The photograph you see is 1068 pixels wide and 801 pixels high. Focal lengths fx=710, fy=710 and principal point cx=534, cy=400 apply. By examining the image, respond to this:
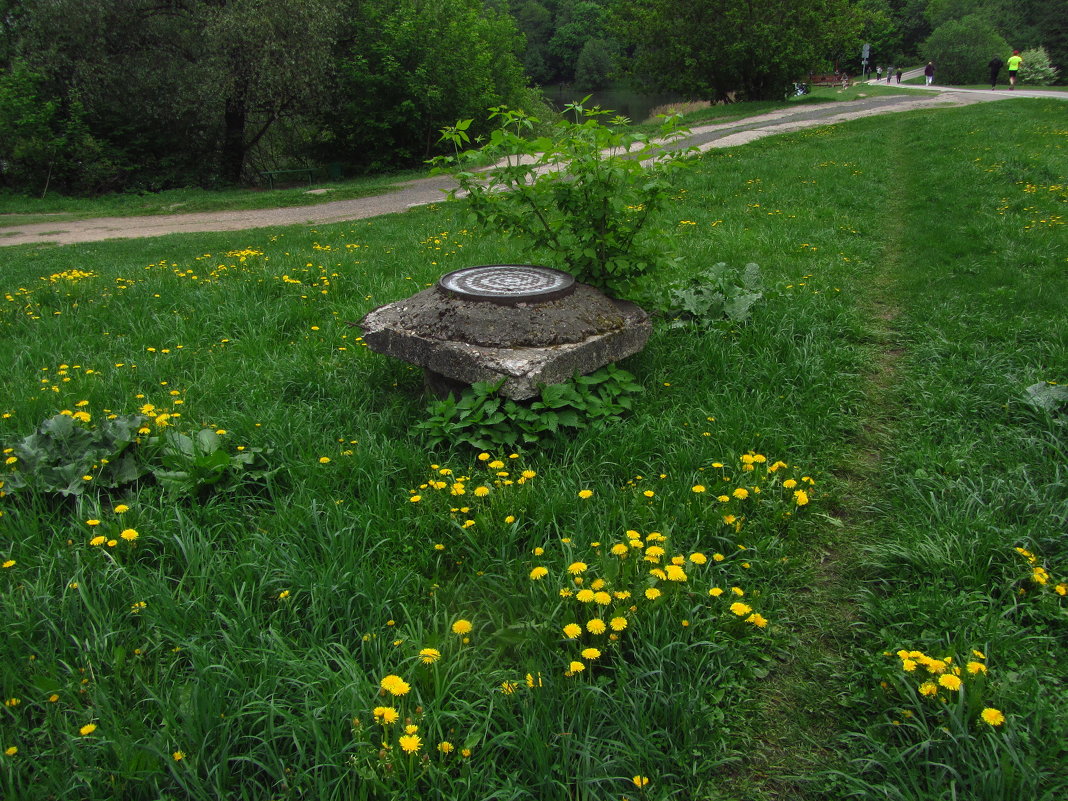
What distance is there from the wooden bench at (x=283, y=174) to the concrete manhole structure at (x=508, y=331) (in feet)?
57.9

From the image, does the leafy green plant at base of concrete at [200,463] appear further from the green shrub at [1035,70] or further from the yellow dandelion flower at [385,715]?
the green shrub at [1035,70]

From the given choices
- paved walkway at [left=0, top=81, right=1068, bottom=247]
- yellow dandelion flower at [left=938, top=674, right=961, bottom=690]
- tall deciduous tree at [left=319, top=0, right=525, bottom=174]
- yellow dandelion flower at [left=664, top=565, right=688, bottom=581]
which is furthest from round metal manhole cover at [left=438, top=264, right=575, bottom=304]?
tall deciduous tree at [left=319, top=0, right=525, bottom=174]

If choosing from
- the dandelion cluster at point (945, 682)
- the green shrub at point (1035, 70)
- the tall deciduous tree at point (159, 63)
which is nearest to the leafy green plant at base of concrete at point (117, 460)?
the dandelion cluster at point (945, 682)

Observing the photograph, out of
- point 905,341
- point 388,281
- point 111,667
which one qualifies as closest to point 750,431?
point 905,341

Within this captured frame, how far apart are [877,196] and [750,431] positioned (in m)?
7.69

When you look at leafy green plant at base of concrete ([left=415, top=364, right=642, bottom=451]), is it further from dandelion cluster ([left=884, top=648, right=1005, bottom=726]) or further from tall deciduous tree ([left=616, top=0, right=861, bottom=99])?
tall deciduous tree ([left=616, top=0, right=861, bottom=99])

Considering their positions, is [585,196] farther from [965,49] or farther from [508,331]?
[965,49]

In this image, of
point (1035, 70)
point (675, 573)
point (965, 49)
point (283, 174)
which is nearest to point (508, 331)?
point (675, 573)

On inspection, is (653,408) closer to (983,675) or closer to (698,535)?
(698,535)

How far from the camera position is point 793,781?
2068mm

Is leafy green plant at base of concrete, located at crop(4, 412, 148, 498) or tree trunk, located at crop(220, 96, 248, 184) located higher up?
tree trunk, located at crop(220, 96, 248, 184)

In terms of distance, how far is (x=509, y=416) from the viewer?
3672 mm

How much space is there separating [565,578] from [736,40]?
2813 cm

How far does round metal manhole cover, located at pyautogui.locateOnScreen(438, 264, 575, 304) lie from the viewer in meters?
4.01
